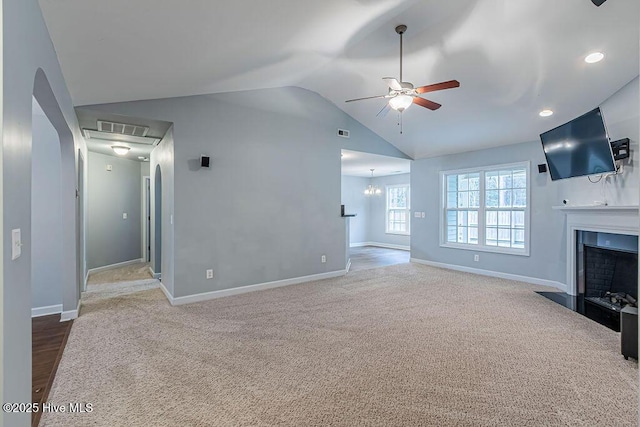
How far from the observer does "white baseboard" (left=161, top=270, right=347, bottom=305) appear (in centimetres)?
411

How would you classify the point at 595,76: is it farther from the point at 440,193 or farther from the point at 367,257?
the point at 367,257

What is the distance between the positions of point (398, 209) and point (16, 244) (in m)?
9.12

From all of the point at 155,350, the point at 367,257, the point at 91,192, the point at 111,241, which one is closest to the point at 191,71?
the point at 155,350

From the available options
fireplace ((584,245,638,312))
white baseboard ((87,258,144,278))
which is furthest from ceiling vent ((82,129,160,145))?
fireplace ((584,245,638,312))

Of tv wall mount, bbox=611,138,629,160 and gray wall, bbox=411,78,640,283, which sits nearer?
tv wall mount, bbox=611,138,629,160

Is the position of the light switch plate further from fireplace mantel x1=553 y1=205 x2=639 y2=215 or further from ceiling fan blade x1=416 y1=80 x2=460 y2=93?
fireplace mantel x1=553 y1=205 x2=639 y2=215

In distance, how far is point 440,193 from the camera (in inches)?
262

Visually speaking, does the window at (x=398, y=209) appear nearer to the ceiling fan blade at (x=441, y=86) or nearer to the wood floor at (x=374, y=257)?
the wood floor at (x=374, y=257)

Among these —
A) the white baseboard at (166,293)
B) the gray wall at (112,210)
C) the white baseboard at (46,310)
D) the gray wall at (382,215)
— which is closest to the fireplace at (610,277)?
the gray wall at (382,215)

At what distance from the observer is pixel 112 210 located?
6438 millimetres

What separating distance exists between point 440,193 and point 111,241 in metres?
6.84

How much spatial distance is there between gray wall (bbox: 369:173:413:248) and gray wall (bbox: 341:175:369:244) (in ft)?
0.65

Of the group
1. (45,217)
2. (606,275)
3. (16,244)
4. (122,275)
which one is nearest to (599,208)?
(606,275)

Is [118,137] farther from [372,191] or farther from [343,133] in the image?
[372,191]
